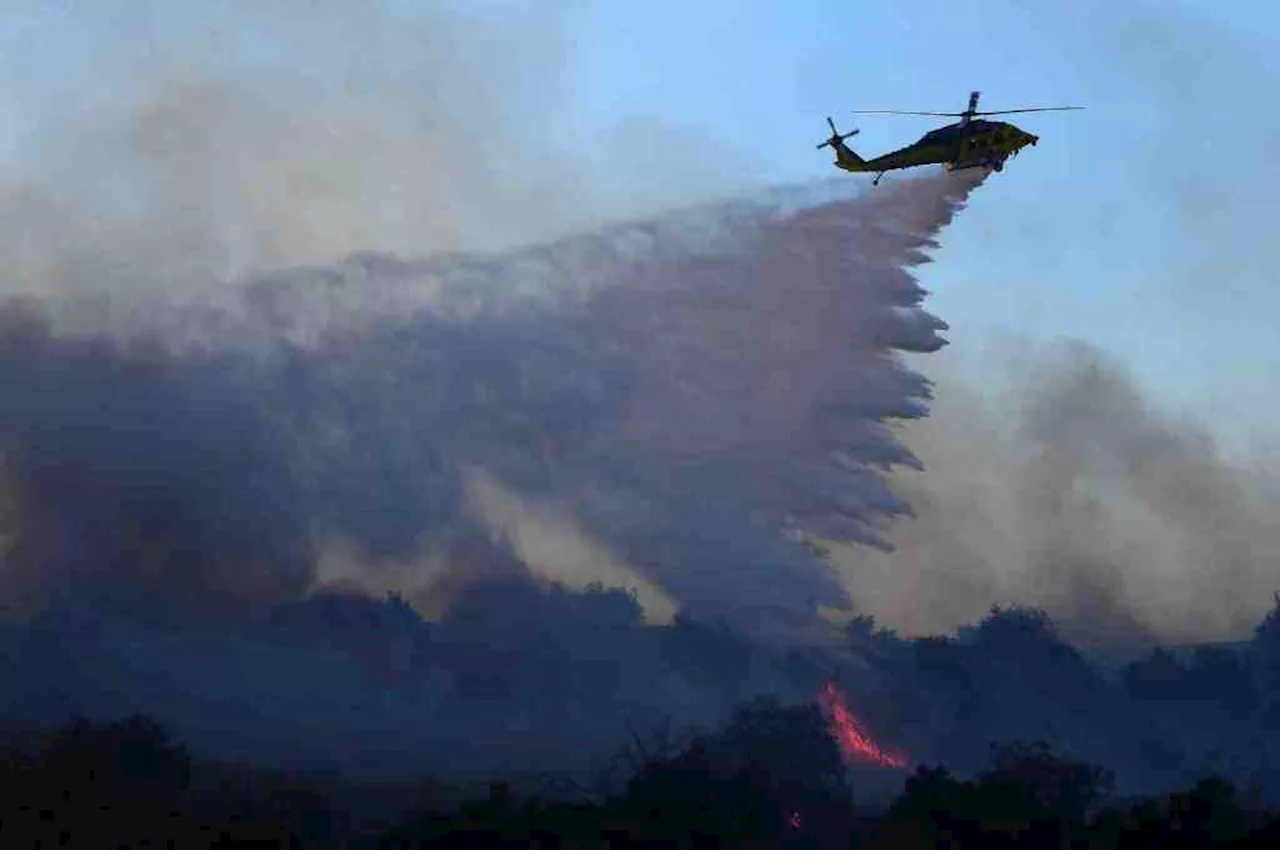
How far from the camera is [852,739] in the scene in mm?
113812

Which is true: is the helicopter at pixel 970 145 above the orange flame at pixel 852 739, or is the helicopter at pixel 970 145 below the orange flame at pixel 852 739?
above

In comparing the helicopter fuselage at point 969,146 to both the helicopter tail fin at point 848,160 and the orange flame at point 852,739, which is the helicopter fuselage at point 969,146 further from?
the orange flame at point 852,739

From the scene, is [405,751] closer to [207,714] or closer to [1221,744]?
[207,714]

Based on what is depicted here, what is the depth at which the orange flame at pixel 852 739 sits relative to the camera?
111750 millimetres

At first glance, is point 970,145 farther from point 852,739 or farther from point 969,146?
point 852,739

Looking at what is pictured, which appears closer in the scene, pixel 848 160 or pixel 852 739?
pixel 848 160

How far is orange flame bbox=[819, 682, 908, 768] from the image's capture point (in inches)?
4400

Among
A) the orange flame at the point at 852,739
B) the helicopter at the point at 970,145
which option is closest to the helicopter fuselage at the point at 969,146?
the helicopter at the point at 970,145

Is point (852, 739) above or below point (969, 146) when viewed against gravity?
below

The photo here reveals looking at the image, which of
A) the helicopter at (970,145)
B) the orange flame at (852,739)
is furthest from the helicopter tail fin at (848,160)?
the orange flame at (852,739)

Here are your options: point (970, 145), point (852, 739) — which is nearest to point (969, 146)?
point (970, 145)

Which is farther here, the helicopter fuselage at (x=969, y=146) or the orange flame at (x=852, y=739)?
the orange flame at (x=852, y=739)

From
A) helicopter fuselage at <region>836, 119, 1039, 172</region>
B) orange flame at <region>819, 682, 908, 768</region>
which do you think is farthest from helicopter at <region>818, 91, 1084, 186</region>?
orange flame at <region>819, 682, 908, 768</region>

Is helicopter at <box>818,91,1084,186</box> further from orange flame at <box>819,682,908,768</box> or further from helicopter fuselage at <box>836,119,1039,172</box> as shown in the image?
orange flame at <box>819,682,908,768</box>
